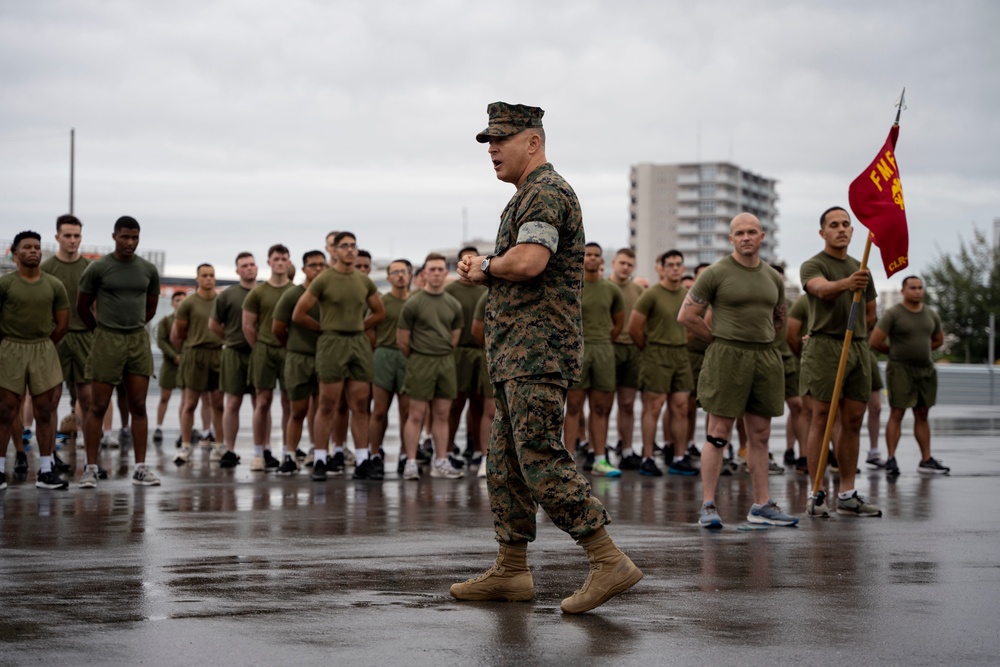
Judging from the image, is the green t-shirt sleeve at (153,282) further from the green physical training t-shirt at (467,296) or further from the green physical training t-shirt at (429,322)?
the green physical training t-shirt at (467,296)

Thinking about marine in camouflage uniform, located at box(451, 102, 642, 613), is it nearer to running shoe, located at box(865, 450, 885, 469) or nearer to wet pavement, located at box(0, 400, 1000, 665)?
wet pavement, located at box(0, 400, 1000, 665)

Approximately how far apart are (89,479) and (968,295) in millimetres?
56699

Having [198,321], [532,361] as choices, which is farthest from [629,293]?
[532,361]

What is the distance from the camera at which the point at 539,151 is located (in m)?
6.32

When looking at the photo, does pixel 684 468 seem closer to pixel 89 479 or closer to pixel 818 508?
pixel 818 508

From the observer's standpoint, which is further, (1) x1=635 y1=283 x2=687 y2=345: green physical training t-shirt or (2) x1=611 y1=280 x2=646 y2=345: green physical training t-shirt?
(2) x1=611 y1=280 x2=646 y2=345: green physical training t-shirt

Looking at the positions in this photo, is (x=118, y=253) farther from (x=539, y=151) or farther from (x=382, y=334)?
(x=539, y=151)

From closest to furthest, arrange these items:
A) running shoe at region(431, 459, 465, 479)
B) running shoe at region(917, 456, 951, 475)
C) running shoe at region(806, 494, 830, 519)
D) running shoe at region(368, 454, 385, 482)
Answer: running shoe at region(806, 494, 830, 519) → running shoe at region(368, 454, 385, 482) → running shoe at region(431, 459, 465, 479) → running shoe at region(917, 456, 951, 475)

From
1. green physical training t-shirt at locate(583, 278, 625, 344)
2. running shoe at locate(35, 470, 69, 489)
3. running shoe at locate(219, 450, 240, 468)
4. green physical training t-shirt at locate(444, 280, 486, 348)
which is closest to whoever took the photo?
running shoe at locate(35, 470, 69, 489)

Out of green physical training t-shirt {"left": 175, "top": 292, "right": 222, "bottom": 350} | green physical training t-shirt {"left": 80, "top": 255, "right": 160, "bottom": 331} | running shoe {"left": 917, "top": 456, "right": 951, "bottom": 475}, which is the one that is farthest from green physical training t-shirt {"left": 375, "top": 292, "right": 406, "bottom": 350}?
running shoe {"left": 917, "top": 456, "right": 951, "bottom": 475}

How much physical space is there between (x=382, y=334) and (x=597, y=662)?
1011cm

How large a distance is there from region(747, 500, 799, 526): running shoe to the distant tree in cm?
5254

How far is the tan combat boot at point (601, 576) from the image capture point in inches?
226

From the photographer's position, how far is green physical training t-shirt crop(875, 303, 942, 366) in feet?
47.4
